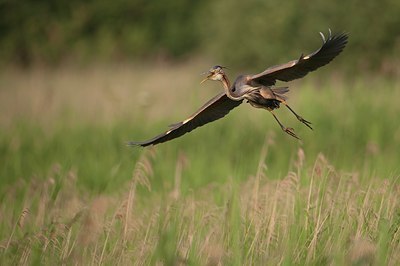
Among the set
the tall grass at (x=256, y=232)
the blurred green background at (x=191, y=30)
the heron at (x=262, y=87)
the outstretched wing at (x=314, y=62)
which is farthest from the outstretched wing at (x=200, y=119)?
the blurred green background at (x=191, y=30)

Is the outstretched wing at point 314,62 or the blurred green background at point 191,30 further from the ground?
the blurred green background at point 191,30

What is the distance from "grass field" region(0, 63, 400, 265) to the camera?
4.09 m

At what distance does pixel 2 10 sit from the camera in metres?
17.4

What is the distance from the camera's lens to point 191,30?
19.6 meters

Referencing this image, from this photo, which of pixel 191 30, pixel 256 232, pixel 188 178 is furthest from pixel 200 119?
pixel 191 30

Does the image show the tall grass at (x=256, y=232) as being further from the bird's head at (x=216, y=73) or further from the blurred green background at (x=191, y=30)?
the blurred green background at (x=191, y=30)

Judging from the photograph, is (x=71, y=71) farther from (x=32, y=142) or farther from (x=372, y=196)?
(x=372, y=196)

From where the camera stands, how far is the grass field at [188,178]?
161 inches

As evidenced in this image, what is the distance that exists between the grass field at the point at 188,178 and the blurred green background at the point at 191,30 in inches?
39.3

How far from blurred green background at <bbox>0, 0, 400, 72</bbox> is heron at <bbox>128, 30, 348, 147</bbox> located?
30.1ft

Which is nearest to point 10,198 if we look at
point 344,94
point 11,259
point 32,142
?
point 11,259

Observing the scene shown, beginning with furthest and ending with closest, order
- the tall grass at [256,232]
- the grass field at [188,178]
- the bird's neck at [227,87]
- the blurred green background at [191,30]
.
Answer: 1. the blurred green background at [191,30]
2. the grass field at [188,178]
3. the tall grass at [256,232]
4. the bird's neck at [227,87]

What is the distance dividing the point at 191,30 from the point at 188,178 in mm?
12683

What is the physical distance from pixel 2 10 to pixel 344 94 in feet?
33.9
